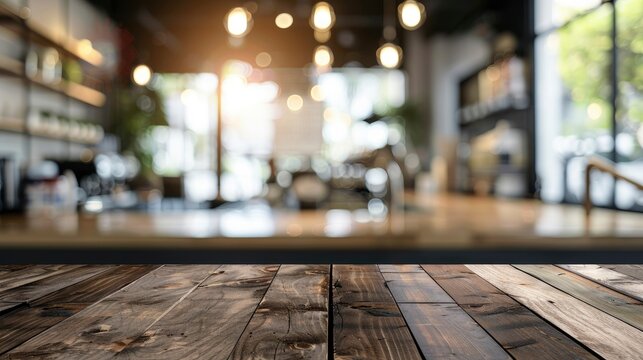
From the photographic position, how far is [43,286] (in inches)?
47.7

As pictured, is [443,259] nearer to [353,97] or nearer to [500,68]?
[500,68]

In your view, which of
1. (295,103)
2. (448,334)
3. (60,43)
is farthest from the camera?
(295,103)

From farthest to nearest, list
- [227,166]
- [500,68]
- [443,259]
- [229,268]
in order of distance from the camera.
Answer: [227,166], [500,68], [443,259], [229,268]

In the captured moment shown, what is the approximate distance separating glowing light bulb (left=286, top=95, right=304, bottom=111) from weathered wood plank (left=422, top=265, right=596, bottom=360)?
15.3 meters

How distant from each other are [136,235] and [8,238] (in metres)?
Result: 0.70

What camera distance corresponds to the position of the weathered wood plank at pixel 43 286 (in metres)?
1.08

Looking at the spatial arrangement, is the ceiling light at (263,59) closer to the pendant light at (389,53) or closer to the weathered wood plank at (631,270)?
the pendant light at (389,53)

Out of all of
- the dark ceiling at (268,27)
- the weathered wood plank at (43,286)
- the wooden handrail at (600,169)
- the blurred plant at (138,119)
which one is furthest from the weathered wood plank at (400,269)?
the blurred plant at (138,119)

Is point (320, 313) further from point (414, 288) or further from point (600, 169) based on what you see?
point (600, 169)

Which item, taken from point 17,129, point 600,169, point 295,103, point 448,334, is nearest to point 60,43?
point 17,129

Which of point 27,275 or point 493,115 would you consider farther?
point 493,115

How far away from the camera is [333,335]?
34.1 inches

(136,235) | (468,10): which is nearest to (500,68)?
(468,10)

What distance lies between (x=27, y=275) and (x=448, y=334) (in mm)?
974
